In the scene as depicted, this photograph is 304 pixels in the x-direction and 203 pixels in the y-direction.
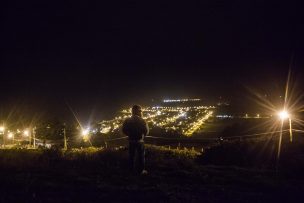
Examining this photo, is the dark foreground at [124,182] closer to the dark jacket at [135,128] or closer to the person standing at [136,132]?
the person standing at [136,132]

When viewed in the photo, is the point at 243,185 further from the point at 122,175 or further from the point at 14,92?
the point at 14,92

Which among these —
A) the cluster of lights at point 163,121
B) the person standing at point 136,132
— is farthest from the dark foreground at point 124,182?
the cluster of lights at point 163,121

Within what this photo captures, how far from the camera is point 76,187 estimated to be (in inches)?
350

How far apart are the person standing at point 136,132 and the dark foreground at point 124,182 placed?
1.82ft

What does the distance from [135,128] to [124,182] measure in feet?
5.59

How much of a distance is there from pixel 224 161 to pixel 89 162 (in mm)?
6370

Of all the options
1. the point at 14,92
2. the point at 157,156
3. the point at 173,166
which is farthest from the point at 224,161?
the point at 14,92

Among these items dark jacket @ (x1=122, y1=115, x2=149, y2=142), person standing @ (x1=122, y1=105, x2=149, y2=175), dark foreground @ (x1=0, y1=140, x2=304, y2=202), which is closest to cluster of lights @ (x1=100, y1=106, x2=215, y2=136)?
dark foreground @ (x1=0, y1=140, x2=304, y2=202)

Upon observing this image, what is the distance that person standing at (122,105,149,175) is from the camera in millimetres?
10602

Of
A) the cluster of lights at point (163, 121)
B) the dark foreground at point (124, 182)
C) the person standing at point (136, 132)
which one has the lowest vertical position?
the dark foreground at point (124, 182)

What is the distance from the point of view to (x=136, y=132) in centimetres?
1061

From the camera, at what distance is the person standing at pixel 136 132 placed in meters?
10.6

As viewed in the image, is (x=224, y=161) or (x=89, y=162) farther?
(x=224, y=161)

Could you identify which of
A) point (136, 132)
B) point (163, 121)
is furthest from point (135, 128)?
point (163, 121)
